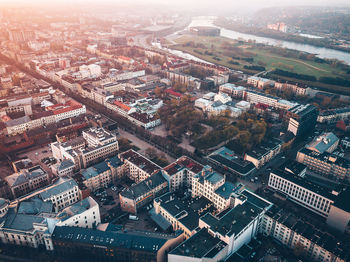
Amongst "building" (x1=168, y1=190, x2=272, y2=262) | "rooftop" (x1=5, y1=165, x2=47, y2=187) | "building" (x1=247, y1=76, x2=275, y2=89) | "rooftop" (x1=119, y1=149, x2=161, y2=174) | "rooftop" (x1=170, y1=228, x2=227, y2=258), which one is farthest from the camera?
"building" (x1=247, y1=76, x2=275, y2=89)

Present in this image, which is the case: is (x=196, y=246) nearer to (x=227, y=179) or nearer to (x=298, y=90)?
(x=227, y=179)

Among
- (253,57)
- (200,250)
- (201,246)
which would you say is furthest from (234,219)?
(253,57)

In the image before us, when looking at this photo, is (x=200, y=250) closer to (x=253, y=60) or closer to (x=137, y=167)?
(x=137, y=167)

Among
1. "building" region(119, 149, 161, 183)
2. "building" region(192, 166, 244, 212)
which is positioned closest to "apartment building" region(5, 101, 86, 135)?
"building" region(119, 149, 161, 183)

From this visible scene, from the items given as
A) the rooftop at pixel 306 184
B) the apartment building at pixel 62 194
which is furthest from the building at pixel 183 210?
the rooftop at pixel 306 184

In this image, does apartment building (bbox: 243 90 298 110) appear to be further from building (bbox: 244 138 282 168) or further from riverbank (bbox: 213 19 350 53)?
riverbank (bbox: 213 19 350 53)

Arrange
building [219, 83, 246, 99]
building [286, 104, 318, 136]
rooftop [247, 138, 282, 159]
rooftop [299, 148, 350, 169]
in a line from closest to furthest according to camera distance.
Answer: rooftop [299, 148, 350, 169], rooftop [247, 138, 282, 159], building [286, 104, 318, 136], building [219, 83, 246, 99]
